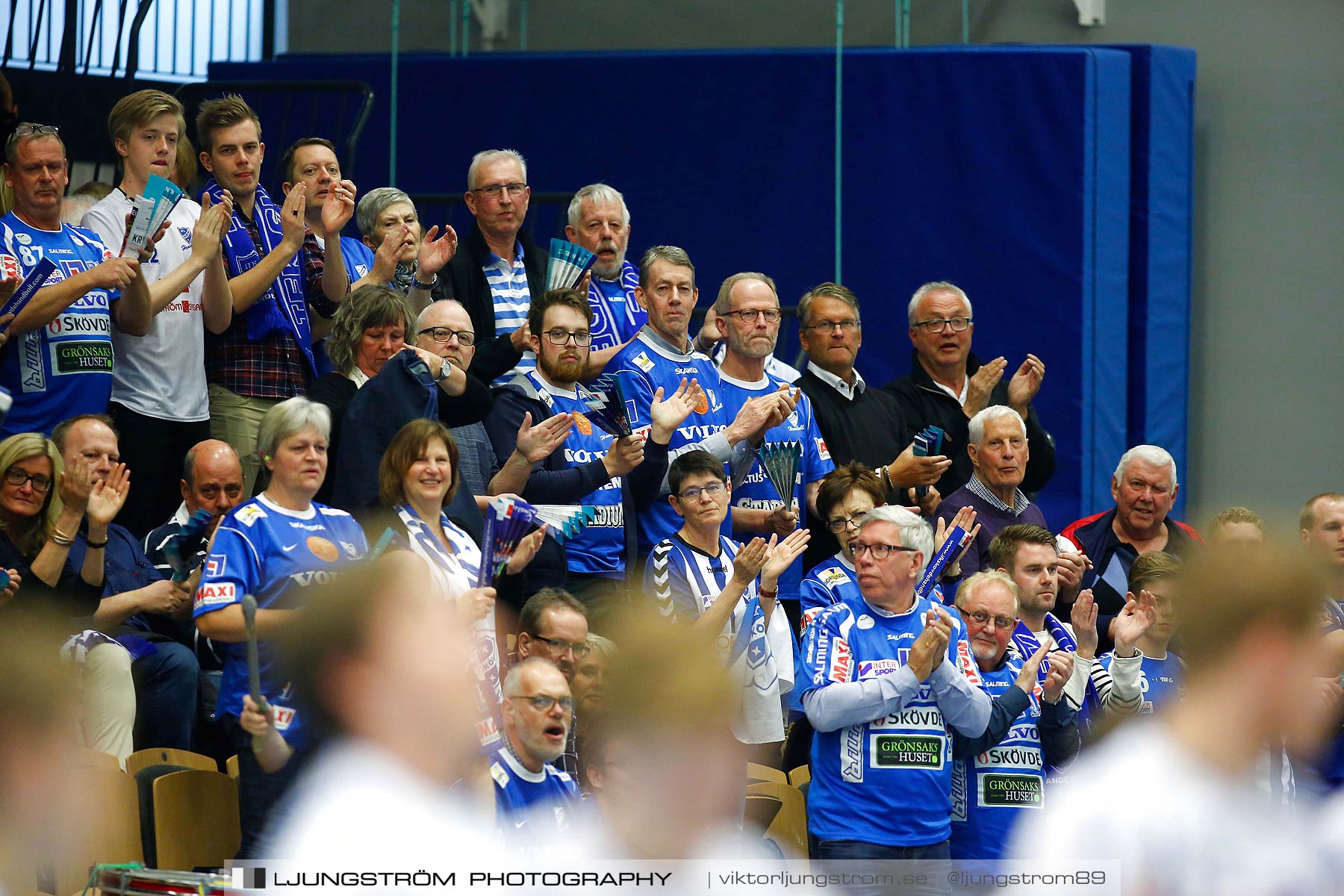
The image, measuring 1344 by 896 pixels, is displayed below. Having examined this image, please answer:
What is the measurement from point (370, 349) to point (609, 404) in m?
1.11

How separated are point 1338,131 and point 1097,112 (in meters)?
1.72

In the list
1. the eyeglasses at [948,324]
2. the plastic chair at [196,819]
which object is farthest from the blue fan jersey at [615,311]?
the plastic chair at [196,819]

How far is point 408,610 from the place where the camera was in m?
2.13

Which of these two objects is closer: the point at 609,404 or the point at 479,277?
the point at 609,404

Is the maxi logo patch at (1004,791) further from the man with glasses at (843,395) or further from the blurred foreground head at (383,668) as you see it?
the blurred foreground head at (383,668)

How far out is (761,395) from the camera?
6.54 meters

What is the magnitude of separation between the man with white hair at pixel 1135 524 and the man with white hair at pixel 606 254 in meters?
2.03

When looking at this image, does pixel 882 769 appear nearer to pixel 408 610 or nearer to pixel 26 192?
pixel 408 610

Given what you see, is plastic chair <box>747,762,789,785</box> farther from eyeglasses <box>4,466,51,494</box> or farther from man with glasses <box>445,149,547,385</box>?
eyeglasses <box>4,466,51,494</box>

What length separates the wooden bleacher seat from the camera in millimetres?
4855

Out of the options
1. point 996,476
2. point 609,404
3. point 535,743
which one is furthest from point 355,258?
point 535,743

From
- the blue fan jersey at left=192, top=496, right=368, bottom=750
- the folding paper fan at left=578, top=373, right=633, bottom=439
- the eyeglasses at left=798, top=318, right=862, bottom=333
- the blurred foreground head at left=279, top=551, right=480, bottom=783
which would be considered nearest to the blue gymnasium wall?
the eyeglasses at left=798, top=318, right=862, bottom=333

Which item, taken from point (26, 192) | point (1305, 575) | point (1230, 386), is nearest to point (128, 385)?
point (26, 192)

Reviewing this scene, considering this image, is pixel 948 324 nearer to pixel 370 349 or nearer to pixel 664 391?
pixel 664 391
